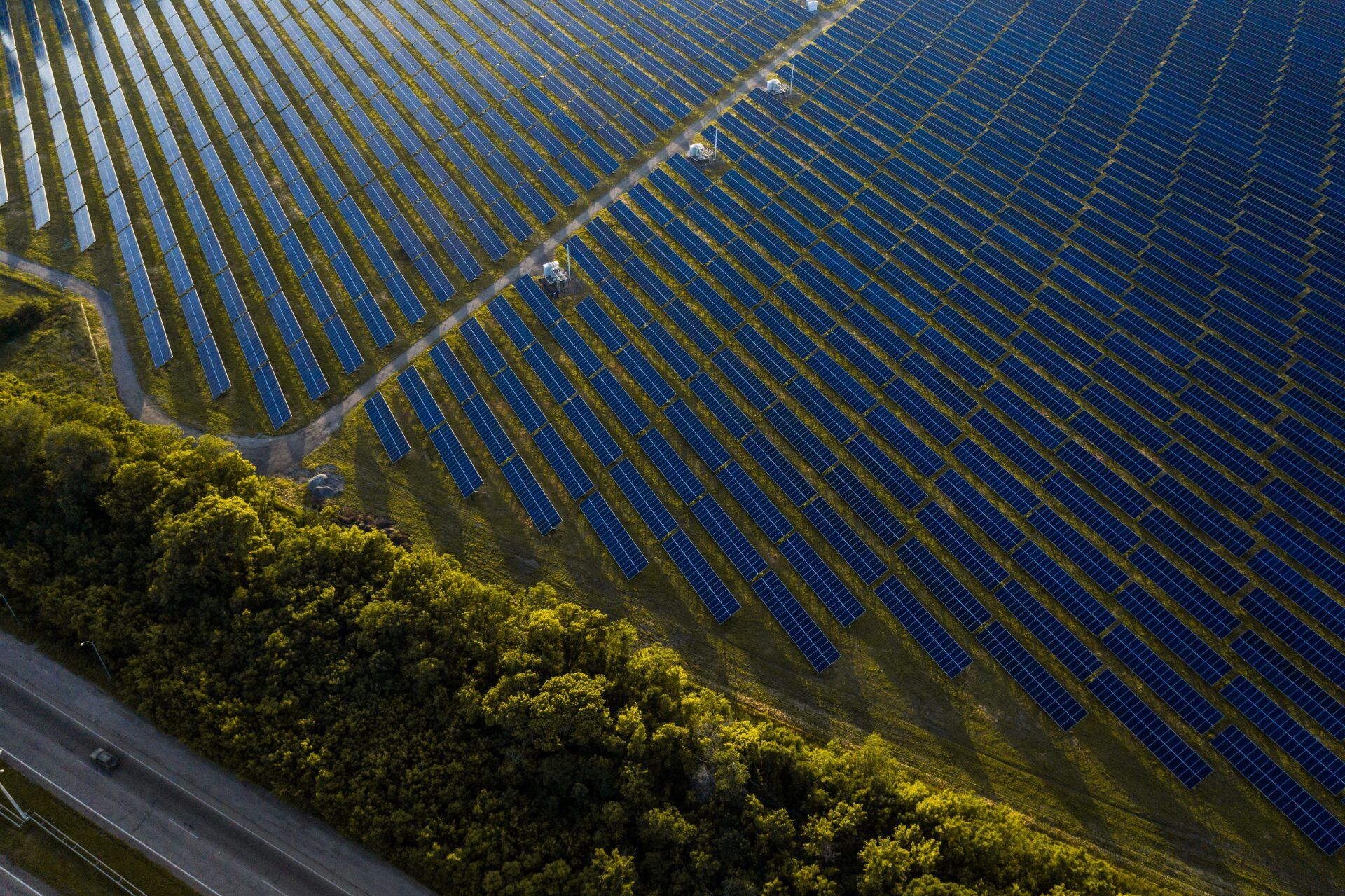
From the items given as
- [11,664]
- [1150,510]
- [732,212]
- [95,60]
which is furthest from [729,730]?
[95,60]

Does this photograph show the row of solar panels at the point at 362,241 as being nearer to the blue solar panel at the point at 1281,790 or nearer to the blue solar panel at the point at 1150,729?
the blue solar panel at the point at 1150,729

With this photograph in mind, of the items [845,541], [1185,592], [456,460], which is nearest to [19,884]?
[456,460]

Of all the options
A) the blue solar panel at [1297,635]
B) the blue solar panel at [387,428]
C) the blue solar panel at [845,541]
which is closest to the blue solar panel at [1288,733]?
the blue solar panel at [1297,635]

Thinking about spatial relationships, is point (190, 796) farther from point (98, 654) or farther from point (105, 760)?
point (98, 654)

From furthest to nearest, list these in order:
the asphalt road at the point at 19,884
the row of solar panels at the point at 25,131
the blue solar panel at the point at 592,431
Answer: the row of solar panels at the point at 25,131 → the blue solar panel at the point at 592,431 → the asphalt road at the point at 19,884

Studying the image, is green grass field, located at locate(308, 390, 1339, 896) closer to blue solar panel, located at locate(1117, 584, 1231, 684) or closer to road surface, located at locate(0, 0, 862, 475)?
road surface, located at locate(0, 0, 862, 475)
